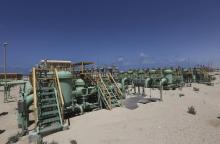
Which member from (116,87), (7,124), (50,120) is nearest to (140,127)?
(50,120)

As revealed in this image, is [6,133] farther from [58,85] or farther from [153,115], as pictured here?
[153,115]

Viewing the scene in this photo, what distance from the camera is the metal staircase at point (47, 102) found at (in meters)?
10.7

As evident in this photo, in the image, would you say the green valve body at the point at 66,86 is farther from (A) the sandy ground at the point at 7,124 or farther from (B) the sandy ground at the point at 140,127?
(A) the sandy ground at the point at 7,124

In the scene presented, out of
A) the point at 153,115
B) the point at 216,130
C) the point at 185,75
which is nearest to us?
the point at 216,130

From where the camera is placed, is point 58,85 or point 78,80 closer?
point 58,85

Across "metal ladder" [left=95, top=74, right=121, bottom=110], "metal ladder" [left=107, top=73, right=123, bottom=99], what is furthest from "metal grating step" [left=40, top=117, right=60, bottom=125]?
"metal ladder" [left=107, top=73, right=123, bottom=99]

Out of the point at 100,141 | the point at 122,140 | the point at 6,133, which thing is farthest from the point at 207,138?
the point at 6,133

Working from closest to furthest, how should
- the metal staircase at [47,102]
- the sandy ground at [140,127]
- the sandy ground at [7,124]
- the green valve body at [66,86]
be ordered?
the sandy ground at [140,127] → the metal staircase at [47,102] → the sandy ground at [7,124] → the green valve body at [66,86]

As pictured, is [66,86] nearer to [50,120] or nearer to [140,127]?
[50,120]

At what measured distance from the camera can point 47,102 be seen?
1211cm

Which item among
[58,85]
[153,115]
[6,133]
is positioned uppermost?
[58,85]

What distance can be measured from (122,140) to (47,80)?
21.8 feet

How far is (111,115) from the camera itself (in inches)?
517

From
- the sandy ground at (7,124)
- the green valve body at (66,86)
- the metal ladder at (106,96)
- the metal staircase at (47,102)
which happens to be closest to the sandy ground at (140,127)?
the sandy ground at (7,124)
